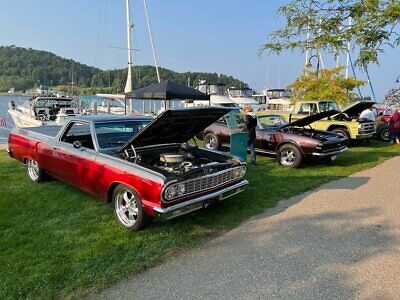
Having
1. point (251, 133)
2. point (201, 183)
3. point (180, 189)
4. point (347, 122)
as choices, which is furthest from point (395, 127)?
point (180, 189)

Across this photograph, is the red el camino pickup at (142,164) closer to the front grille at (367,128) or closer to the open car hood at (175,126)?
the open car hood at (175,126)

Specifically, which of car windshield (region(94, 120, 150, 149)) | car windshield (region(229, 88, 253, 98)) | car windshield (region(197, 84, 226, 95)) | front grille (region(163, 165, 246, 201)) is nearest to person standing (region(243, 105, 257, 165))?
front grille (region(163, 165, 246, 201))

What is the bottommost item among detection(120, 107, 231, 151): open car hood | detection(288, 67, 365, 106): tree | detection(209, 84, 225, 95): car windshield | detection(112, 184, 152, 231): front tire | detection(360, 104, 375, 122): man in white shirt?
detection(112, 184, 152, 231): front tire

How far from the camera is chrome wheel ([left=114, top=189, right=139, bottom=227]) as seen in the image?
4605mm

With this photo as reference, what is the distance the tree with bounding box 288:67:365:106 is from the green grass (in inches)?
577

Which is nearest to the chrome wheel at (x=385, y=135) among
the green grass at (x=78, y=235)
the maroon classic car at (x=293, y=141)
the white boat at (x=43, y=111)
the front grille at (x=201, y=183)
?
the maroon classic car at (x=293, y=141)

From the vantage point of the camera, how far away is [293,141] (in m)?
9.09

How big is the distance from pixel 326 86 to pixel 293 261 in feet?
62.9

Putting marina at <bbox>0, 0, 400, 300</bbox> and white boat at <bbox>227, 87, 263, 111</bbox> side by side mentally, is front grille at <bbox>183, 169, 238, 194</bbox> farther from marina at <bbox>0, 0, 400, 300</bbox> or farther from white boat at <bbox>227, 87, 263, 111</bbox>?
white boat at <bbox>227, 87, 263, 111</bbox>

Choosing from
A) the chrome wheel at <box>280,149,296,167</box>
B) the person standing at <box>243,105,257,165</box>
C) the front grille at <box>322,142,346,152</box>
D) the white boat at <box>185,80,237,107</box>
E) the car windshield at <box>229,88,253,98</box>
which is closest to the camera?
the front grille at <box>322,142,346,152</box>

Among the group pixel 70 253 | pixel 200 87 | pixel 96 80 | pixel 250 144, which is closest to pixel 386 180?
pixel 250 144

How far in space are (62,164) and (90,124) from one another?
3.18ft

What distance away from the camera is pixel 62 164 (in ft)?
18.7

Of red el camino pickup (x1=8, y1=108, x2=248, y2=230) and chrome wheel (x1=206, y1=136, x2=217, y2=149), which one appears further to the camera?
chrome wheel (x1=206, y1=136, x2=217, y2=149)
